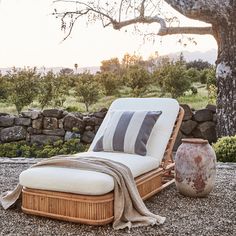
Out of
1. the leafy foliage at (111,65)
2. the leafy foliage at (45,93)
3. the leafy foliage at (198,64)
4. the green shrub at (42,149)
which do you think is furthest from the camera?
the leafy foliage at (198,64)

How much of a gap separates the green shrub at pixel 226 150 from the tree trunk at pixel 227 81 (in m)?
1.28

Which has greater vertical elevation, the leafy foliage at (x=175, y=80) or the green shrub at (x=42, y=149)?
the leafy foliage at (x=175, y=80)

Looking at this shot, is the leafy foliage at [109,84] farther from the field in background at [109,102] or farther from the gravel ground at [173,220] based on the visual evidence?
the gravel ground at [173,220]

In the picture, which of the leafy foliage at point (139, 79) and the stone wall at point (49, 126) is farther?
the leafy foliage at point (139, 79)

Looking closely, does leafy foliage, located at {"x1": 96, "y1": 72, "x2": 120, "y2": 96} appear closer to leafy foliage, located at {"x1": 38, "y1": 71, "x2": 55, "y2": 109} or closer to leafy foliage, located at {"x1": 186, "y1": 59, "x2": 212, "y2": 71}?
leafy foliage, located at {"x1": 38, "y1": 71, "x2": 55, "y2": 109}

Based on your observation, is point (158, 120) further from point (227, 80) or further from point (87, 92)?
point (87, 92)

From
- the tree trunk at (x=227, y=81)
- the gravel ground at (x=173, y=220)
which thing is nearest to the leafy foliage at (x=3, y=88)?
the tree trunk at (x=227, y=81)

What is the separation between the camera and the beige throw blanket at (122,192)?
3.04 m

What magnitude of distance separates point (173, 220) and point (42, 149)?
14.7 feet

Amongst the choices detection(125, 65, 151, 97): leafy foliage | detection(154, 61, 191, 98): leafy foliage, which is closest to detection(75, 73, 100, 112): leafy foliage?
detection(125, 65, 151, 97): leafy foliage

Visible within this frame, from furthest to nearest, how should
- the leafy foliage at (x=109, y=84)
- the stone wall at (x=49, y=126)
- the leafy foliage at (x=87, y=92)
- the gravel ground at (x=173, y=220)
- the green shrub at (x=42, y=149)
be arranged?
the leafy foliage at (x=109, y=84) < the leafy foliage at (x=87, y=92) < the stone wall at (x=49, y=126) < the green shrub at (x=42, y=149) < the gravel ground at (x=173, y=220)

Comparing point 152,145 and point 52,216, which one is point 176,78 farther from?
point 52,216

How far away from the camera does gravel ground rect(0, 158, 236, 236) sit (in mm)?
2912

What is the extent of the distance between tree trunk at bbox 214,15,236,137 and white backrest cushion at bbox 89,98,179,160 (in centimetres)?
304
